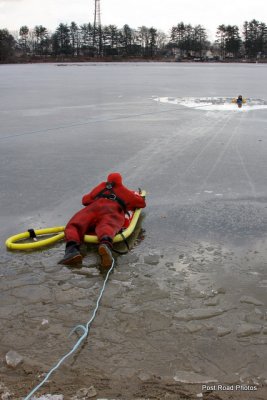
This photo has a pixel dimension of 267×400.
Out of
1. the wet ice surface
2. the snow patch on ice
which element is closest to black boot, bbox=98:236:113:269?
the wet ice surface

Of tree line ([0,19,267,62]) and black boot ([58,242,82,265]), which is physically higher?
tree line ([0,19,267,62])

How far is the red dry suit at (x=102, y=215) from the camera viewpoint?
379cm

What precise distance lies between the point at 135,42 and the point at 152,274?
310ft

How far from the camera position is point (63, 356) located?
8.13ft

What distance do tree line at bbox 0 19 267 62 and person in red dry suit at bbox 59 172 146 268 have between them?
3331 inches

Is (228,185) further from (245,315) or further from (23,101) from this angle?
(23,101)

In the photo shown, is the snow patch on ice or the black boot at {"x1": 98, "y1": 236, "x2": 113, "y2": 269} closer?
the black boot at {"x1": 98, "y1": 236, "x2": 113, "y2": 269}

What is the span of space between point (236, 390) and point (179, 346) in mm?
439

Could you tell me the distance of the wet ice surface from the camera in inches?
96.3

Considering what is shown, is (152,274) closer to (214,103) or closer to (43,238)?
(43,238)

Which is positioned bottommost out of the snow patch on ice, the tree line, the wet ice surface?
the wet ice surface

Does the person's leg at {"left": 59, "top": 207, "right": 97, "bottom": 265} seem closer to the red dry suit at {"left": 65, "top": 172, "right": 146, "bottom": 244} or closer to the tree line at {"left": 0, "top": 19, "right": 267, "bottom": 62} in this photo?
the red dry suit at {"left": 65, "top": 172, "right": 146, "bottom": 244}

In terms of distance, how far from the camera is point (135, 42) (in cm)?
9144

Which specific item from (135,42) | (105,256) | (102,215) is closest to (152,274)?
(105,256)
